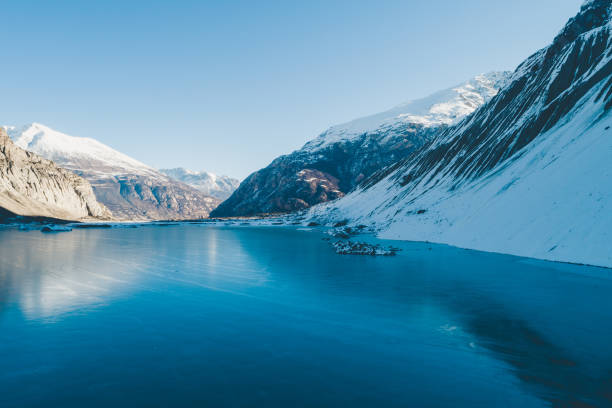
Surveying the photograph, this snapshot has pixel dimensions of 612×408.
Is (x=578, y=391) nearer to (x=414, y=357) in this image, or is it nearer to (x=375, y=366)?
(x=414, y=357)

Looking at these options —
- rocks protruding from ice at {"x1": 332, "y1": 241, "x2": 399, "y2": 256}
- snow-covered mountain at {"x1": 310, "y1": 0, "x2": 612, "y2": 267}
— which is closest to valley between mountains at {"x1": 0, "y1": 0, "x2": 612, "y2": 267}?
snow-covered mountain at {"x1": 310, "y1": 0, "x2": 612, "y2": 267}

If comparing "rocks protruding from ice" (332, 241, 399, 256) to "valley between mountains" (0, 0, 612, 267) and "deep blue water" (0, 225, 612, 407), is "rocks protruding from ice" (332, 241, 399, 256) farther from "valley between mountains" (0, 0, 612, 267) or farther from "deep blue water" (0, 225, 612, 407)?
"deep blue water" (0, 225, 612, 407)

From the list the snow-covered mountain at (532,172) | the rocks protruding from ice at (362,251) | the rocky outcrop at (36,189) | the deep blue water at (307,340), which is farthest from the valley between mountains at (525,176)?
the rocks protruding from ice at (362,251)

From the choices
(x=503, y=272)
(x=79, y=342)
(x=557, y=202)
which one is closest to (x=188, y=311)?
(x=79, y=342)

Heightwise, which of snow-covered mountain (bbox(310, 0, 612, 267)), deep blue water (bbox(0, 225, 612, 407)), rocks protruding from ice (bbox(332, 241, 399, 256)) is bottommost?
deep blue water (bbox(0, 225, 612, 407))

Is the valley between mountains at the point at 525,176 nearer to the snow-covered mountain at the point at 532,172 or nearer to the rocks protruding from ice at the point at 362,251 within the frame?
the snow-covered mountain at the point at 532,172

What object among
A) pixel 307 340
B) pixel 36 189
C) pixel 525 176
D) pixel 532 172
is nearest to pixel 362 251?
pixel 525 176
